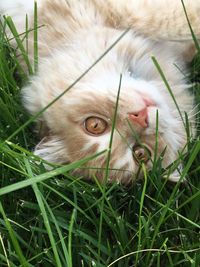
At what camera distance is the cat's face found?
5.25 ft

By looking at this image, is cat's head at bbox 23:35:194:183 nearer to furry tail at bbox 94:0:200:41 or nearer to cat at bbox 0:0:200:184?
cat at bbox 0:0:200:184

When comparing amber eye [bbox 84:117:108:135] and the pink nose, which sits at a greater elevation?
the pink nose

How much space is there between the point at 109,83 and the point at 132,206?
Result: 0.39 meters

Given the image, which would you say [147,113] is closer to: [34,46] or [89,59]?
[89,59]

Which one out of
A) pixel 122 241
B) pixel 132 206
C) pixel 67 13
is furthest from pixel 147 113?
pixel 67 13

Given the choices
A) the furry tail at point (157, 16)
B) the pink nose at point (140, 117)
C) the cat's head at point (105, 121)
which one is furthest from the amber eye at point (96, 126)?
the furry tail at point (157, 16)

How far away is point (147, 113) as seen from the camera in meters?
1.59

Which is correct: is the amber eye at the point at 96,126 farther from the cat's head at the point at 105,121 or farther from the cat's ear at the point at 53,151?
the cat's ear at the point at 53,151

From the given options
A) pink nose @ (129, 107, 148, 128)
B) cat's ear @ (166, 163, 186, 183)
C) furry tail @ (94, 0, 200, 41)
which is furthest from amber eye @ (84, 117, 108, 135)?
furry tail @ (94, 0, 200, 41)

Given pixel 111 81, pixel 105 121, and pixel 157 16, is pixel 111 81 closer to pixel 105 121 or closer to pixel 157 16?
pixel 105 121

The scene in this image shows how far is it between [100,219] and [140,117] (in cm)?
34

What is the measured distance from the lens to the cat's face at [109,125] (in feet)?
5.25

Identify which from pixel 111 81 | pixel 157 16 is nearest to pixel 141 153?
pixel 111 81

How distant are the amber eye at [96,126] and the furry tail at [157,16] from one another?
403mm
